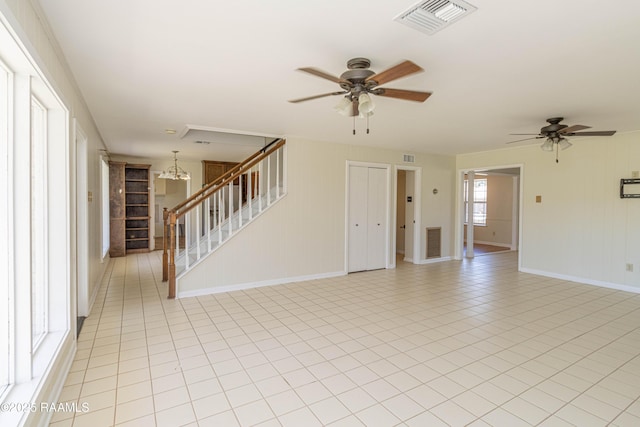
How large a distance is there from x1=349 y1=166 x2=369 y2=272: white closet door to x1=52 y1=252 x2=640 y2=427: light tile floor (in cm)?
155

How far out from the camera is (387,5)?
1.83m

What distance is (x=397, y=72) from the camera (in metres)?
2.20

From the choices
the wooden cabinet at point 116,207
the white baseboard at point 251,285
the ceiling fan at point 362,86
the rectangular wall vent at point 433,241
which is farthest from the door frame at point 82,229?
→ the rectangular wall vent at point 433,241

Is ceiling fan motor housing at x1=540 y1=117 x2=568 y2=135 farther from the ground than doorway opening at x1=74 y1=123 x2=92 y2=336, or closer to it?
farther from the ground

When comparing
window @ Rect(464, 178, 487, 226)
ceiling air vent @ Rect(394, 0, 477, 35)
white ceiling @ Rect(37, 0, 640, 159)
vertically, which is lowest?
window @ Rect(464, 178, 487, 226)

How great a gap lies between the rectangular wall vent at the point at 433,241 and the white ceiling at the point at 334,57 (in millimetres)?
3308

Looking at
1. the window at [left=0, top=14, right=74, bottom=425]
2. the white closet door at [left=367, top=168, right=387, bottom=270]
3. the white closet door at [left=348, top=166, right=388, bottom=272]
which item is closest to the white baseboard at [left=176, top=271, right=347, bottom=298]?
the white closet door at [left=348, top=166, right=388, bottom=272]

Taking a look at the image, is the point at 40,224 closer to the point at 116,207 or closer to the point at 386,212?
the point at 386,212

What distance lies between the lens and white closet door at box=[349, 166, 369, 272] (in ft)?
20.3

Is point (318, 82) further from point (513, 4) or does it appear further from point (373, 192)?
point (373, 192)

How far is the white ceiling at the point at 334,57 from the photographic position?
191 centimetres

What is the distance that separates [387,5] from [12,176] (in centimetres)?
225

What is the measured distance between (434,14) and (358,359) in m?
2.61

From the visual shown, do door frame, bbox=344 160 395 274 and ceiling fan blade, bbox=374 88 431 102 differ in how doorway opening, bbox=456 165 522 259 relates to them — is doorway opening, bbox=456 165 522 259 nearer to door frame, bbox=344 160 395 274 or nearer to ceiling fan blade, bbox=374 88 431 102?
door frame, bbox=344 160 395 274
